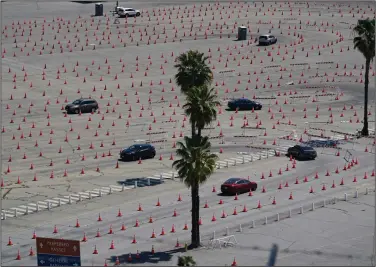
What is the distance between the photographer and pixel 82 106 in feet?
361

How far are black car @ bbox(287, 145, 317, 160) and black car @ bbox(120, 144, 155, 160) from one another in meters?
12.3

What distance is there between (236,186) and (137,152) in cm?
→ 1332

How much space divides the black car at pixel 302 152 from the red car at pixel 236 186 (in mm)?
11341

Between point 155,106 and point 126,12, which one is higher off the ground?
point 126,12

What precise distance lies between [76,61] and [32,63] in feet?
17.7

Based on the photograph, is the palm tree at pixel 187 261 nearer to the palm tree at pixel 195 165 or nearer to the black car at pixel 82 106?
the palm tree at pixel 195 165

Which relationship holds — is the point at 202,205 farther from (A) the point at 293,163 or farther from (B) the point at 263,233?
(A) the point at 293,163

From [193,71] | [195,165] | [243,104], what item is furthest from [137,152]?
[195,165]

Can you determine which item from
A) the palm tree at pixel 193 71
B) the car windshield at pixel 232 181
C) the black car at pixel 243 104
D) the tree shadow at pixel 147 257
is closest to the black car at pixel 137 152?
the palm tree at pixel 193 71

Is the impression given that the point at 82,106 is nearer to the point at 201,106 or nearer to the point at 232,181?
the point at 232,181

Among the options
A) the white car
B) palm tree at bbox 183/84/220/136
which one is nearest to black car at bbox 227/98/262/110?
palm tree at bbox 183/84/220/136

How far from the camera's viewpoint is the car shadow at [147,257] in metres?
66.1

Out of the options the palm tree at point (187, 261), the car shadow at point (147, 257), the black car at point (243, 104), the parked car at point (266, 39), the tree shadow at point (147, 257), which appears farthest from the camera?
the parked car at point (266, 39)

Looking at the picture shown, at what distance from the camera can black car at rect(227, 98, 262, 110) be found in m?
112
